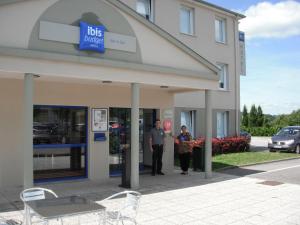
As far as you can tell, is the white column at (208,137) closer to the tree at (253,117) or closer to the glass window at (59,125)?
the glass window at (59,125)

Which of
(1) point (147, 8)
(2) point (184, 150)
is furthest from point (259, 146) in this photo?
(2) point (184, 150)

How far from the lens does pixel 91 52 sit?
9.66 meters

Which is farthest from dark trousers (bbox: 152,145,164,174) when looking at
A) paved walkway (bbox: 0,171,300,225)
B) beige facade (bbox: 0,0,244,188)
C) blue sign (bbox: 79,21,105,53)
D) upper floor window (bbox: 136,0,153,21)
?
upper floor window (bbox: 136,0,153,21)

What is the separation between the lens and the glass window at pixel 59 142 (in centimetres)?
1134

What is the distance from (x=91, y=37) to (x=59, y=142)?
146 inches

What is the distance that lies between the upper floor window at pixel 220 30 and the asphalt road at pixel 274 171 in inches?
347

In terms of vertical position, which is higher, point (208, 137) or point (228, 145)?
point (208, 137)

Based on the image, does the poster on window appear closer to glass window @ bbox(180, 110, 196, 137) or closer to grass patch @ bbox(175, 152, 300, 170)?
grass patch @ bbox(175, 152, 300, 170)

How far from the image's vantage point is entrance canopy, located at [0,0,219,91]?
28.0 feet

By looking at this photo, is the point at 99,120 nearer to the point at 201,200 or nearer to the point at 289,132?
the point at 201,200

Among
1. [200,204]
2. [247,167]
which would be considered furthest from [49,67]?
[247,167]

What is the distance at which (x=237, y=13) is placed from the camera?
901 inches

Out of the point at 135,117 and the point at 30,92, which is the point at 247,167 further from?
the point at 30,92

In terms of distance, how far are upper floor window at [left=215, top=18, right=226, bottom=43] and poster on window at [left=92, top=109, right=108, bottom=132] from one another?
12.6 m
